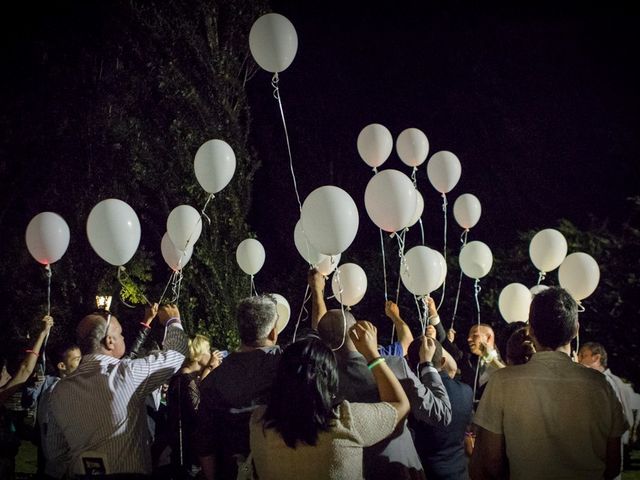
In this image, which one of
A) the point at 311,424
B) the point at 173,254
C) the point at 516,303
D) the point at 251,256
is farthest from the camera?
the point at 251,256

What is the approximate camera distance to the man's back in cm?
235

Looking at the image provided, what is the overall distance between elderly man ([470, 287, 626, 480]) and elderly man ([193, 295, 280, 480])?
1.05 meters

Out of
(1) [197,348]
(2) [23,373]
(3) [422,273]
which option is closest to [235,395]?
(2) [23,373]

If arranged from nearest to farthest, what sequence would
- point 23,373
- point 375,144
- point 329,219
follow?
1. point 23,373
2. point 329,219
3. point 375,144

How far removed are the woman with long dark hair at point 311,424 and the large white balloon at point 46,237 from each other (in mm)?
3236

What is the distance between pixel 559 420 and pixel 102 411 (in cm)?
199

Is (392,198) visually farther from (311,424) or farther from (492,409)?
(311,424)

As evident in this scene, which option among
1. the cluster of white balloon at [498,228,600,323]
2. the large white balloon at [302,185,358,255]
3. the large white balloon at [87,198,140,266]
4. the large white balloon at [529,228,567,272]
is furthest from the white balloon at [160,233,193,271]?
the large white balloon at [529,228,567,272]

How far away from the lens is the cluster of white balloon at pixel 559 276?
18.5 feet

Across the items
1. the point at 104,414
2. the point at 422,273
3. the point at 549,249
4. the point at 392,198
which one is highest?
the point at 392,198

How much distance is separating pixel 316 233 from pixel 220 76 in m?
9.42

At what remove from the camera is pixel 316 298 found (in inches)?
161

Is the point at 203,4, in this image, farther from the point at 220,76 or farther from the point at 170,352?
the point at 170,352

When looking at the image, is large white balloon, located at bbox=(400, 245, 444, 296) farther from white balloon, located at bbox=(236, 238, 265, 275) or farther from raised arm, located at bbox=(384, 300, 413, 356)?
white balloon, located at bbox=(236, 238, 265, 275)
